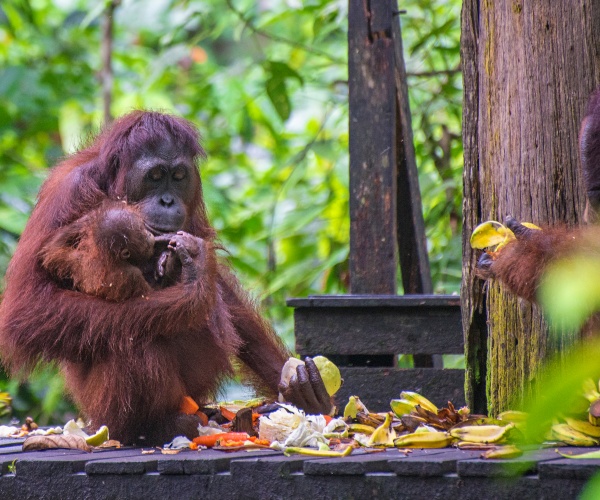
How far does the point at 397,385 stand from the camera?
3.34 m

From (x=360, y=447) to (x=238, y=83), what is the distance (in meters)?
3.70

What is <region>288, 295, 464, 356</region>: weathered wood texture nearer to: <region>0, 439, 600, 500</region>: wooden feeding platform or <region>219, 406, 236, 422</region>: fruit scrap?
<region>219, 406, 236, 422</region>: fruit scrap

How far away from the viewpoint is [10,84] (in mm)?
5715

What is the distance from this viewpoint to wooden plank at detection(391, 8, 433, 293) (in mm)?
3830

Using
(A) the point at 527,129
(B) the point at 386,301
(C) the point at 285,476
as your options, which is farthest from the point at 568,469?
(B) the point at 386,301

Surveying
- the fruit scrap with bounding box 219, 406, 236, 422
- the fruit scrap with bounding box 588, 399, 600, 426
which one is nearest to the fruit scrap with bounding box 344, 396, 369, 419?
the fruit scrap with bounding box 219, 406, 236, 422

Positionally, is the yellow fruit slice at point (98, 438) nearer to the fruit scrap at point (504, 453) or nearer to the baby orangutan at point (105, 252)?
the baby orangutan at point (105, 252)

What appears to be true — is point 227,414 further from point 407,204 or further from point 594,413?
point 407,204

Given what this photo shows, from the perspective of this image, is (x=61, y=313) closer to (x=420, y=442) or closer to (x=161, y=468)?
(x=161, y=468)

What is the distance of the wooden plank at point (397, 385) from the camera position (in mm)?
3338

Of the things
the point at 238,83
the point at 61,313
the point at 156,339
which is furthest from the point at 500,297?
the point at 238,83

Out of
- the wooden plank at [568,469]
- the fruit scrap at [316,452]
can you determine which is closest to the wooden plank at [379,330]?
the fruit scrap at [316,452]

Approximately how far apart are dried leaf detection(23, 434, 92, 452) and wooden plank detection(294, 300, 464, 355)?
1210mm

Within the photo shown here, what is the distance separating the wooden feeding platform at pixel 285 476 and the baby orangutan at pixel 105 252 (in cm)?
48
